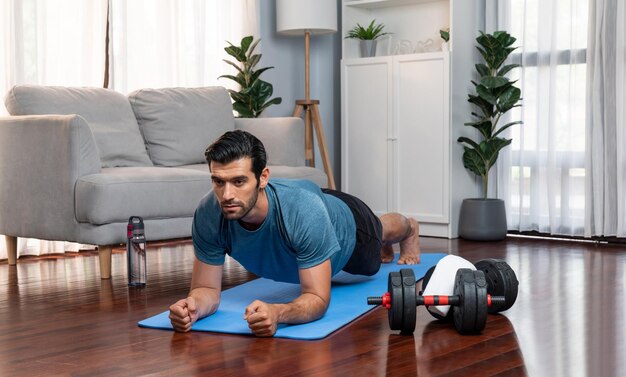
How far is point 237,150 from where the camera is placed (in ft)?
8.07

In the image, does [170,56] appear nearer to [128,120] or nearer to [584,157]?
[128,120]

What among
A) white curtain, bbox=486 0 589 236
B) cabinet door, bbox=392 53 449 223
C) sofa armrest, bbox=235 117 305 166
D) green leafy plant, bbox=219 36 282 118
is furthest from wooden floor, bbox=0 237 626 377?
green leafy plant, bbox=219 36 282 118

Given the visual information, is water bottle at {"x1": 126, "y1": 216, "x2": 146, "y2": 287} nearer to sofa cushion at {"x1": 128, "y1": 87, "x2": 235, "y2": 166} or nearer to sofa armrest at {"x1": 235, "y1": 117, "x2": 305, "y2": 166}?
sofa cushion at {"x1": 128, "y1": 87, "x2": 235, "y2": 166}

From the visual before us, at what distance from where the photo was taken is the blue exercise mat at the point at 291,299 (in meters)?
2.59

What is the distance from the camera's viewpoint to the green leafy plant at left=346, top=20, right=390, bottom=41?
19.1ft

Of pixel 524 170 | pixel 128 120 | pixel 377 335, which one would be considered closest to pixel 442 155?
pixel 524 170

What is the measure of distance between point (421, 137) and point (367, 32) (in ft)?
2.80

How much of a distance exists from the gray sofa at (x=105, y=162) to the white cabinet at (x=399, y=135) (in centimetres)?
102

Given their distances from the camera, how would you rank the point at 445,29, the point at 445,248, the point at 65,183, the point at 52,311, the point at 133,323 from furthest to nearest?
the point at 445,29, the point at 445,248, the point at 65,183, the point at 52,311, the point at 133,323

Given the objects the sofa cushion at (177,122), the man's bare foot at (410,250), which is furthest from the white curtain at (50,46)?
the man's bare foot at (410,250)

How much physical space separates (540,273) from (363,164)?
7.07 ft

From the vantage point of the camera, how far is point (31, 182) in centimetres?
388

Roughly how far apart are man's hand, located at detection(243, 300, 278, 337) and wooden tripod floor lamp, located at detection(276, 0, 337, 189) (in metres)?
3.11

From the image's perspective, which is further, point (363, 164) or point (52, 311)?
point (363, 164)
